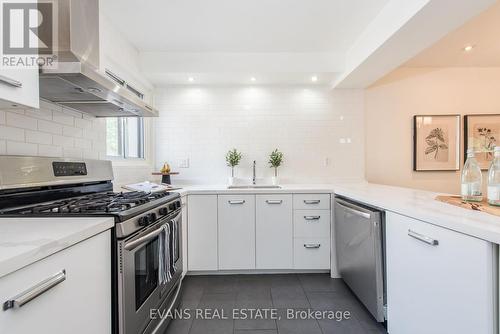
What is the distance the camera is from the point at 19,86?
0.95 meters

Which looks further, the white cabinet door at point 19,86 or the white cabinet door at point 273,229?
the white cabinet door at point 273,229

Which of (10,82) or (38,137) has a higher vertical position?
(10,82)

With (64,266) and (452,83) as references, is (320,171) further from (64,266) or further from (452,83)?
(64,266)

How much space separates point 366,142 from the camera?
10.3 feet

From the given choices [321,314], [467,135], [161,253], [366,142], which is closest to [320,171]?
[366,142]

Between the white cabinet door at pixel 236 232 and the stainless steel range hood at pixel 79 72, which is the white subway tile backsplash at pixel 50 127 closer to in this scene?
the stainless steel range hood at pixel 79 72

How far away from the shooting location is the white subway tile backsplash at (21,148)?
4.24 ft

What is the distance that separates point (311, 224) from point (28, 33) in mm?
2389

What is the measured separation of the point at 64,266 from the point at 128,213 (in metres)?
0.36

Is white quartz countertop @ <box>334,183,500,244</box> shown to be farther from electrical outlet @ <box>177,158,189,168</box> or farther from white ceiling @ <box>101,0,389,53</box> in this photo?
electrical outlet @ <box>177,158,189,168</box>

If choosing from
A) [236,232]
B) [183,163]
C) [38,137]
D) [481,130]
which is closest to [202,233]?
[236,232]

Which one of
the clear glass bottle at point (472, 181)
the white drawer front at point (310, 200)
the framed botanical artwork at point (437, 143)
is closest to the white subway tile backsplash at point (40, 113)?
the white drawer front at point (310, 200)

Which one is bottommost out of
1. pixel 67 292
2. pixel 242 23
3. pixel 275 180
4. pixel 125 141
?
pixel 67 292

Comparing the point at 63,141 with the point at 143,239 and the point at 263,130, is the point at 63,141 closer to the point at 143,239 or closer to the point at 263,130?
the point at 143,239
